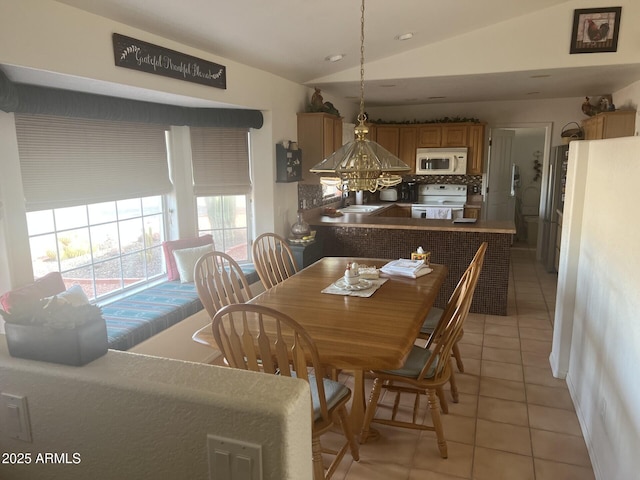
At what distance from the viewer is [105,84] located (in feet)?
8.63

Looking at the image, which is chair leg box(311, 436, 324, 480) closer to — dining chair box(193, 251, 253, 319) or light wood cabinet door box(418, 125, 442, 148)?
dining chair box(193, 251, 253, 319)

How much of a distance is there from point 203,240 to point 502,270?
281cm

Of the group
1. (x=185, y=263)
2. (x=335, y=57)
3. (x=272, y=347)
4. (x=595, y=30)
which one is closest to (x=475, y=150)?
(x=595, y=30)

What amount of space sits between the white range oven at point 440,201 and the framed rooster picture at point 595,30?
290 centimetres

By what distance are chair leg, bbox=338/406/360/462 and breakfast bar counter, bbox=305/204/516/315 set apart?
8.67 ft

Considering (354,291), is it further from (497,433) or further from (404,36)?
(404,36)

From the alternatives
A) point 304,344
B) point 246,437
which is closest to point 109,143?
point 304,344

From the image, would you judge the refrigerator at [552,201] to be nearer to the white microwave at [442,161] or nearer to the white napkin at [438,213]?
the white microwave at [442,161]

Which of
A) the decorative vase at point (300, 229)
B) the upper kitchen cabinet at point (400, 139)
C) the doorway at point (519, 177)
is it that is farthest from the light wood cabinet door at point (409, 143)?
the decorative vase at point (300, 229)

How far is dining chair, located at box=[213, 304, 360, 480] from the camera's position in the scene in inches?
72.0

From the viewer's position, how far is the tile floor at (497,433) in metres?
2.32

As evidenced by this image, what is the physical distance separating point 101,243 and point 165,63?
1.37 meters

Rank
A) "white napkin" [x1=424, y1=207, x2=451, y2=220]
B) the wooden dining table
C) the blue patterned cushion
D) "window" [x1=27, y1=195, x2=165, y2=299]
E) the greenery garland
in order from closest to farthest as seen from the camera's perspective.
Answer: the wooden dining table < the blue patterned cushion < "window" [x1=27, y1=195, x2=165, y2=299] < "white napkin" [x1=424, y1=207, x2=451, y2=220] < the greenery garland

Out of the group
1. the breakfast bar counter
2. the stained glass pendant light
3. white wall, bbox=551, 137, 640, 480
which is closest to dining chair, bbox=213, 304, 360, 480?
the stained glass pendant light
